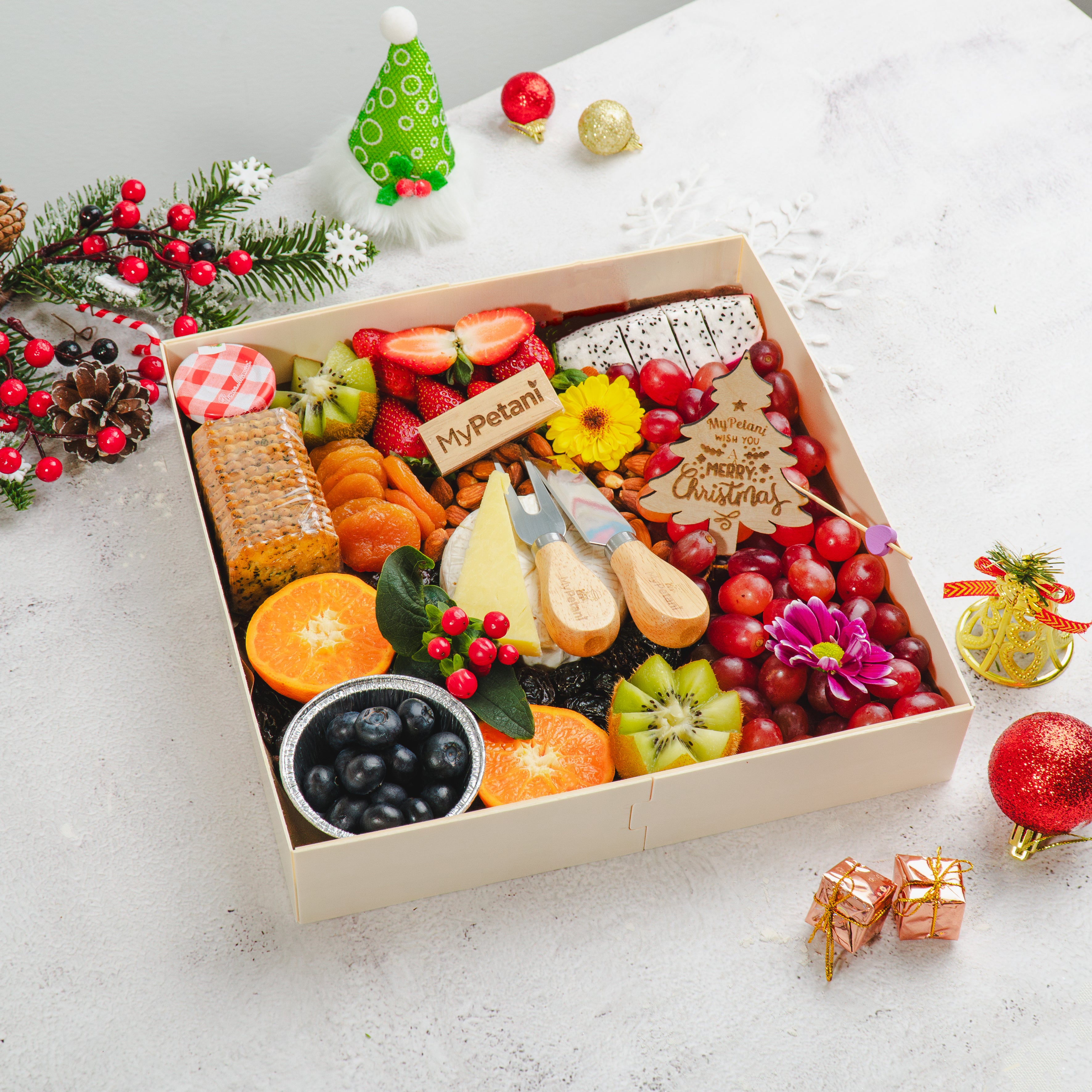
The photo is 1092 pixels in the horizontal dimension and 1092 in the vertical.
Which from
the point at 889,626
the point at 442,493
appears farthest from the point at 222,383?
the point at 889,626

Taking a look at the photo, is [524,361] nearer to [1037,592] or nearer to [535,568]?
[535,568]

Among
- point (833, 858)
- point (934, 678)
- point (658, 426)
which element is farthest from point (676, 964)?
point (658, 426)

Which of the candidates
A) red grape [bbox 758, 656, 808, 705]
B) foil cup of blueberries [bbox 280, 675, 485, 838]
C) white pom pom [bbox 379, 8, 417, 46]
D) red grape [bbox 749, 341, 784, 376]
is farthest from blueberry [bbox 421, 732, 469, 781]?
white pom pom [bbox 379, 8, 417, 46]

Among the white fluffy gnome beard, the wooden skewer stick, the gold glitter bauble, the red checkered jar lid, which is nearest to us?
the wooden skewer stick

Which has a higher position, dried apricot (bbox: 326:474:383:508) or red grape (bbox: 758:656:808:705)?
dried apricot (bbox: 326:474:383:508)

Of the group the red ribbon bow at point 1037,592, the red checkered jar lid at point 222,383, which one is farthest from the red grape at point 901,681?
the red checkered jar lid at point 222,383

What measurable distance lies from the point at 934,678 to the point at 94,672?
4.27ft

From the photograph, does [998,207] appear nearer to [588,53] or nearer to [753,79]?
[753,79]

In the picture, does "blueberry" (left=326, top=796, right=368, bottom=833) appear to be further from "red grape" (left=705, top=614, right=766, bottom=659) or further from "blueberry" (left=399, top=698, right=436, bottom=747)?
"red grape" (left=705, top=614, right=766, bottom=659)

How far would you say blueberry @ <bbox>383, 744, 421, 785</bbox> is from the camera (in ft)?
4.62

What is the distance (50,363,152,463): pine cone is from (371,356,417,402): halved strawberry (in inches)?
15.9

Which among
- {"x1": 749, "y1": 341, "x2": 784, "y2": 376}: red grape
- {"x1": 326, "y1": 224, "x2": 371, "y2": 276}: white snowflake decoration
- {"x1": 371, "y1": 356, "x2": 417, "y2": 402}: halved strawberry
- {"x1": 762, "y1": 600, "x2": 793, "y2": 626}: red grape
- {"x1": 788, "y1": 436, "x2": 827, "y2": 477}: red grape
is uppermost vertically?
{"x1": 326, "y1": 224, "x2": 371, "y2": 276}: white snowflake decoration

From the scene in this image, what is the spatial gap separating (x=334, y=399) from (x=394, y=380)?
113 mm

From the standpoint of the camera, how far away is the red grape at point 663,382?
1939mm
